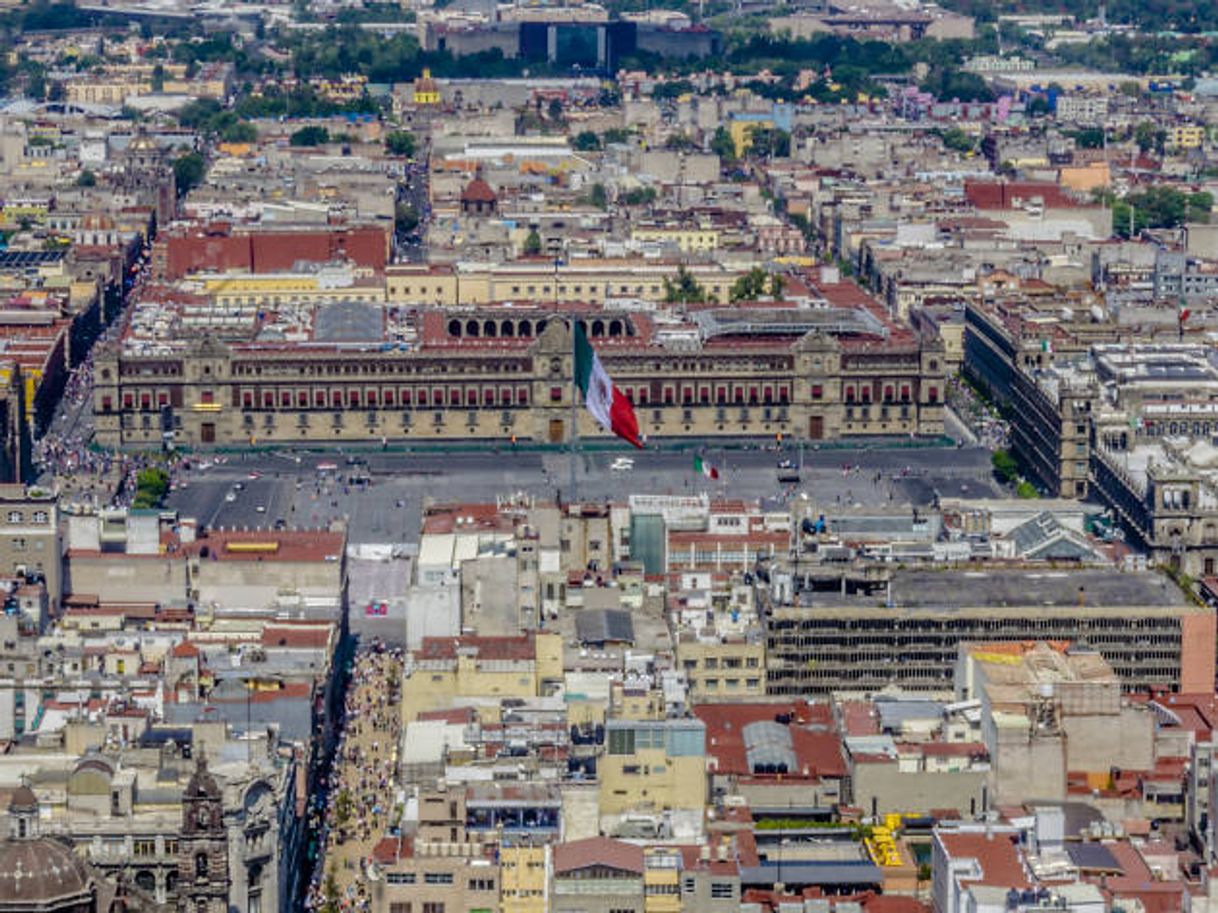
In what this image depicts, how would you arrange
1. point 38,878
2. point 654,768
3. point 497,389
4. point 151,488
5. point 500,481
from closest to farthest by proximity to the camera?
point 38,878, point 654,768, point 151,488, point 500,481, point 497,389

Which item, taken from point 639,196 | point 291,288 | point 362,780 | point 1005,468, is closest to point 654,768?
point 362,780

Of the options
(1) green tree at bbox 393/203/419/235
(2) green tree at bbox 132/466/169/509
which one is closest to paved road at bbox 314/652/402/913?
(2) green tree at bbox 132/466/169/509

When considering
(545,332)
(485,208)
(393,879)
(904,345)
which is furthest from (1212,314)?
(393,879)

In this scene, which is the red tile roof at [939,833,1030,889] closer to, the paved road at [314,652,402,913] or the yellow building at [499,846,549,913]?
the yellow building at [499,846,549,913]

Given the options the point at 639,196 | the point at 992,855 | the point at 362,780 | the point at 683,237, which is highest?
the point at 992,855

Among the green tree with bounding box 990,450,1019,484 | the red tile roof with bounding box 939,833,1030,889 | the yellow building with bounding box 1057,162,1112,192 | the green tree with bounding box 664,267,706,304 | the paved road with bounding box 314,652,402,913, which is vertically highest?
the red tile roof with bounding box 939,833,1030,889

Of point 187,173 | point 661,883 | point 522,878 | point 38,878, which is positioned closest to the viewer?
point 38,878

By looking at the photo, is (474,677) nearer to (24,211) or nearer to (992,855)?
(992,855)
